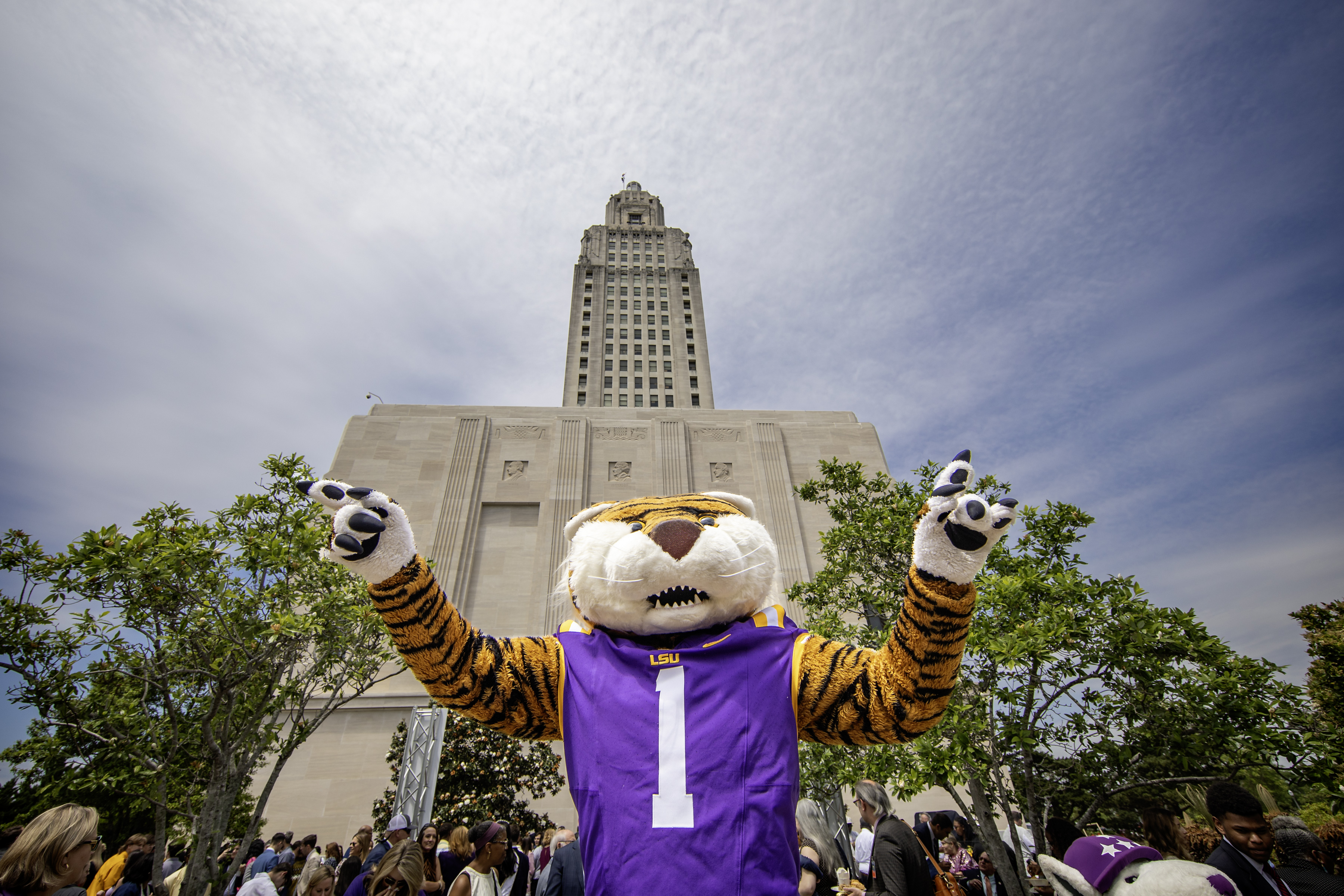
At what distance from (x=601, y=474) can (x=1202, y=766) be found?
18.8 metres

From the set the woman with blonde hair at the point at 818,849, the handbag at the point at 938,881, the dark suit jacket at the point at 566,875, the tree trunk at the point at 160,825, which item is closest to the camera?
the handbag at the point at 938,881

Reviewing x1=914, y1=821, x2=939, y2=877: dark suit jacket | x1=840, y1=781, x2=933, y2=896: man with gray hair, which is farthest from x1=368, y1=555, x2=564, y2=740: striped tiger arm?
x1=914, y1=821, x2=939, y2=877: dark suit jacket

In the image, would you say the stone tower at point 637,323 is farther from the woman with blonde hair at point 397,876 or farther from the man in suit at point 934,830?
the woman with blonde hair at point 397,876

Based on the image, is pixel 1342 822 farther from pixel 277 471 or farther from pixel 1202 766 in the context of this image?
pixel 277 471

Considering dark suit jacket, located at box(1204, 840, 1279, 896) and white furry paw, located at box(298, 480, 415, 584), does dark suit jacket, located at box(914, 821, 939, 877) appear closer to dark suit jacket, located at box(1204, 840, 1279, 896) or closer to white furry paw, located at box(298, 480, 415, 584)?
dark suit jacket, located at box(1204, 840, 1279, 896)

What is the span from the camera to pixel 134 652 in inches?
323

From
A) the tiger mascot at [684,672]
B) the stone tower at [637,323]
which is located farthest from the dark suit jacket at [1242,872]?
the stone tower at [637,323]

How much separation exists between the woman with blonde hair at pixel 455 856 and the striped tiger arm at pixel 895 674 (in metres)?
4.63

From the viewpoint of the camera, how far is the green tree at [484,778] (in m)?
13.4

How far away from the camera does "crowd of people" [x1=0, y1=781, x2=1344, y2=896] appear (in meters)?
2.69

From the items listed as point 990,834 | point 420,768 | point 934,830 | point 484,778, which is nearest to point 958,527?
point 934,830

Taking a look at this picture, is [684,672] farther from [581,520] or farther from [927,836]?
[927,836]

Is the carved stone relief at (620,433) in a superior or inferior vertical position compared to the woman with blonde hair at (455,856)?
superior

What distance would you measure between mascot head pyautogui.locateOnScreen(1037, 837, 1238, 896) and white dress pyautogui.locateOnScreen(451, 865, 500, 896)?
154 inches
